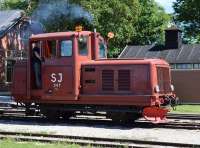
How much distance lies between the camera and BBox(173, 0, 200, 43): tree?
58375 mm

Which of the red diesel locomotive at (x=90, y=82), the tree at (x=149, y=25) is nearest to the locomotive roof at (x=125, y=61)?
the red diesel locomotive at (x=90, y=82)

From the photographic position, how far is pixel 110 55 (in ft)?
179

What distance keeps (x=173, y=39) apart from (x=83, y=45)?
78.6ft

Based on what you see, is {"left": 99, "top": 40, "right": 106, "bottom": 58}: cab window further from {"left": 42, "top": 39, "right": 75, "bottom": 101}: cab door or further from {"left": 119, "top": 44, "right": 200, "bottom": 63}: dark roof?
{"left": 119, "top": 44, "right": 200, "bottom": 63}: dark roof

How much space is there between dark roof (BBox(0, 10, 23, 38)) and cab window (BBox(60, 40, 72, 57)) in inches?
1119

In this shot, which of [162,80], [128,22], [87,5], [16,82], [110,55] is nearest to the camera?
[162,80]

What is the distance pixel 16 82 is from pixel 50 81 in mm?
1557

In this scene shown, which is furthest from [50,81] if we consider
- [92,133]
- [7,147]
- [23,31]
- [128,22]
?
[23,31]

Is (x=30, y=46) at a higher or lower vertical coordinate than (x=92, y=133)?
higher

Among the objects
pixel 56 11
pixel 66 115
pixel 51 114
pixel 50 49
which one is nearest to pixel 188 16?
pixel 56 11

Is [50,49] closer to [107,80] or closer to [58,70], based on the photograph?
[58,70]

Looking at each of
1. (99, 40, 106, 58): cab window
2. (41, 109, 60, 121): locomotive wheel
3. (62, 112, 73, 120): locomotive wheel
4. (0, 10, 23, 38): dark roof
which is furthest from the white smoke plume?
(41, 109, 60, 121): locomotive wheel

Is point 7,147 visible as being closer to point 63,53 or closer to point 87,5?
point 63,53

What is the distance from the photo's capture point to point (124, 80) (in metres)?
16.5
